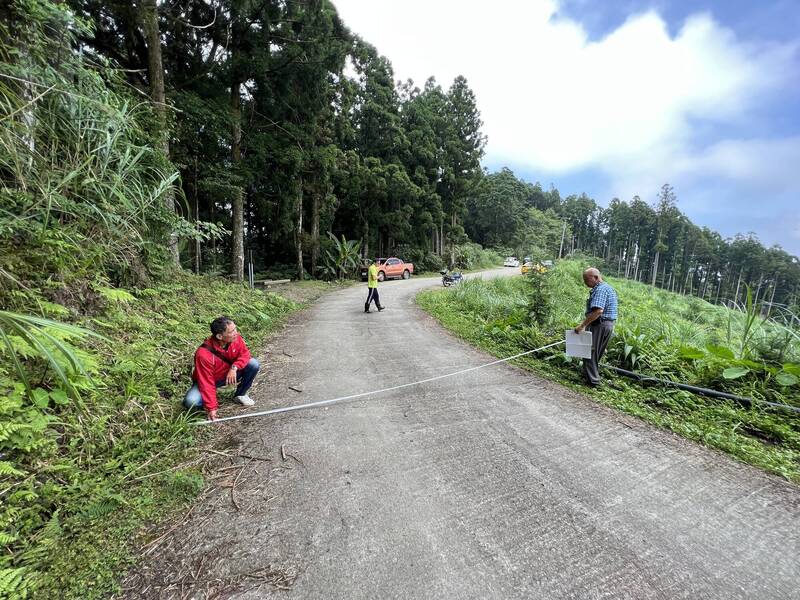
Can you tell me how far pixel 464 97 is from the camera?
27.7m

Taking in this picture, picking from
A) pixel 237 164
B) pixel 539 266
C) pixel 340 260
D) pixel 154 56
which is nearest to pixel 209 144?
pixel 237 164

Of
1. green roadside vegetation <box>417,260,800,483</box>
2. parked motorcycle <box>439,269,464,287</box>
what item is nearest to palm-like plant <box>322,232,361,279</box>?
parked motorcycle <box>439,269,464,287</box>

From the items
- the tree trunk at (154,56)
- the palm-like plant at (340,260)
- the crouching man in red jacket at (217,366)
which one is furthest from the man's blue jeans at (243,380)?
the palm-like plant at (340,260)

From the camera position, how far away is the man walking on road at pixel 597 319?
4227mm

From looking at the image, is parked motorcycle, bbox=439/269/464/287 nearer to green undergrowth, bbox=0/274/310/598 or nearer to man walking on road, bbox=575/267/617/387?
man walking on road, bbox=575/267/617/387

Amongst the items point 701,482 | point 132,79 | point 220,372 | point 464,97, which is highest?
point 464,97

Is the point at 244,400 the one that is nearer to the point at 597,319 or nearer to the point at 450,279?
the point at 597,319

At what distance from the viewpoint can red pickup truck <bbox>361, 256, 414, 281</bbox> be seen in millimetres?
20766

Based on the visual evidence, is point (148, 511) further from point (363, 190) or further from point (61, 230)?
point (363, 190)

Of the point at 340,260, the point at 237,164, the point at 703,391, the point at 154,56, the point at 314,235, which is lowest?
the point at 703,391

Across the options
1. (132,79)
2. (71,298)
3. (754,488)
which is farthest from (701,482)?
(132,79)

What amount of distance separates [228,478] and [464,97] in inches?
1250

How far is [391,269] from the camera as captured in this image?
21641 mm

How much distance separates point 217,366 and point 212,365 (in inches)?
2.5
